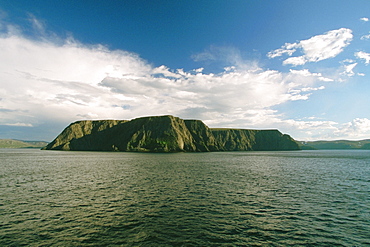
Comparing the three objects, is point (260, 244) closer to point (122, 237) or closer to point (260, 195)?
point (122, 237)

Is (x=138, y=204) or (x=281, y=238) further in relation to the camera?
(x=138, y=204)

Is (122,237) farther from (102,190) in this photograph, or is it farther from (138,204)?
(102,190)

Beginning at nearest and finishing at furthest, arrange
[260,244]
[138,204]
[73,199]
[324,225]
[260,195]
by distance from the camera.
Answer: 1. [260,244]
2. [324,225]
3. [138,204]
4. [73,199]
5. [260,195]

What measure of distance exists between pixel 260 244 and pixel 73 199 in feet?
70.5

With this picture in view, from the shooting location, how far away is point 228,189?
1243 inches

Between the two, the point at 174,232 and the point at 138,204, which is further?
the point at 138,204

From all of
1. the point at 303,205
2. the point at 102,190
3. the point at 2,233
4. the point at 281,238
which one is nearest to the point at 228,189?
the point at 303,205

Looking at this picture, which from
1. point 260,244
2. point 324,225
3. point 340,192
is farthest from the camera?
point 340,192

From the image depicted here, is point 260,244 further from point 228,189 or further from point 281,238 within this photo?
point 228,189

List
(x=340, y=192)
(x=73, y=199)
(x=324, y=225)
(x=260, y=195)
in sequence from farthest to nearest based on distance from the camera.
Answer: (x=340, y=192) < (x=260, y=195) < (x=73, y=199) < (x=324, y=225)

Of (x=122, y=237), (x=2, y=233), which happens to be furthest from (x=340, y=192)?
(x=2, y=233)

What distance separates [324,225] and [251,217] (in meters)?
5.88

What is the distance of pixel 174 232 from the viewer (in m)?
16.0

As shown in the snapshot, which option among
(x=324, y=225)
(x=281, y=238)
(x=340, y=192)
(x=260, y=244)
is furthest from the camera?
(x=340, y=192)
